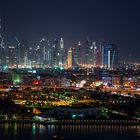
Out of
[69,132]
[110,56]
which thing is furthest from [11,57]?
[69,132]

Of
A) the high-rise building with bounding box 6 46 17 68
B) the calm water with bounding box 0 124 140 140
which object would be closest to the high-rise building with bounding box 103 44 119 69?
the high-rise building with bounding box 6 46 17 68

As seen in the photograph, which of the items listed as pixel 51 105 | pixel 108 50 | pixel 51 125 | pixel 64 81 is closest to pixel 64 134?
pixel 51 125

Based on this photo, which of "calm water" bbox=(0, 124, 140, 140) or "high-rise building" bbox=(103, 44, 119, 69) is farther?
"high-rise building" bbox=(103, 44, 119, 69)

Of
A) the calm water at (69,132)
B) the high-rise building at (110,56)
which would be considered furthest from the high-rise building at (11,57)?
the calm water at (69,132)

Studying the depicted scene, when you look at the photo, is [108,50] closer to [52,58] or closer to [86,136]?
[52,58]

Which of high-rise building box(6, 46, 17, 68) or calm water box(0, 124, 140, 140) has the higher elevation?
high-rise building box(6, 46, 17, 68)

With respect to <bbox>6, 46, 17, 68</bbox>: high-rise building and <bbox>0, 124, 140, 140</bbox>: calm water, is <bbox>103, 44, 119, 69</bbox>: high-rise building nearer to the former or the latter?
<bbox>6, 46, 17, 68</bbox>: high-rise building
